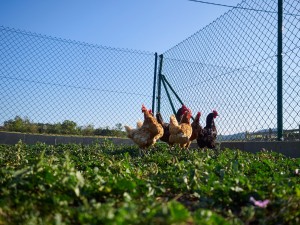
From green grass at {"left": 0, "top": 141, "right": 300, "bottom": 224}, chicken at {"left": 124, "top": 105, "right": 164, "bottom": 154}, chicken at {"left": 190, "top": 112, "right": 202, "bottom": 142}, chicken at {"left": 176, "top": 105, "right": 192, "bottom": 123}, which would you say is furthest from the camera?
chicken at {"left": 176, "top": 105, "right": 192, "bottom": 123}

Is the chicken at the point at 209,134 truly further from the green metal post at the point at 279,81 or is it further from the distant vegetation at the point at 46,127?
the distant vegetation at the point at 46,127

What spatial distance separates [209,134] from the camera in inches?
234

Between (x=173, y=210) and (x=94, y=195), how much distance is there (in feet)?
2.31

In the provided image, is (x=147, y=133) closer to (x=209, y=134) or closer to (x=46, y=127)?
(x=209, y=134)

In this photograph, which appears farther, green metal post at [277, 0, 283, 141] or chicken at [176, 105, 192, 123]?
chicken at [176, 105, 192, 123]

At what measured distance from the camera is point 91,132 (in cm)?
889

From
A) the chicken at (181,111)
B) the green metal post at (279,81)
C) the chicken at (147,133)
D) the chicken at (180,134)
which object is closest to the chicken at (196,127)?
the chicken at (180,134)

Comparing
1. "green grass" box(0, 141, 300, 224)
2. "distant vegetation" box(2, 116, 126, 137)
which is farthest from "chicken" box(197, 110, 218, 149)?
"green grass" box(0, 141, 300, 224)

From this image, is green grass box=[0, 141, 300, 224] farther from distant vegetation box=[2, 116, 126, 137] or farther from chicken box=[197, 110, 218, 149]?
distant vegetation box=[2, 116, 126, 137]

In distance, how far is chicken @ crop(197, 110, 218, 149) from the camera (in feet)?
19.4

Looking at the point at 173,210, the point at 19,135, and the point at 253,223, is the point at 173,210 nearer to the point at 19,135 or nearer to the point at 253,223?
the point at 253,223

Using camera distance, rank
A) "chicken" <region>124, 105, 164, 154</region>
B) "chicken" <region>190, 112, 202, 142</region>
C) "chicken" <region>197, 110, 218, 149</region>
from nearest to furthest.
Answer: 1. "chicken" <region>124, 105, 164, 154</region>
2. "chicken" <region>197, 110, 218, 149</region>
3. "chicken" <region>190, 112, 202, 142</region>

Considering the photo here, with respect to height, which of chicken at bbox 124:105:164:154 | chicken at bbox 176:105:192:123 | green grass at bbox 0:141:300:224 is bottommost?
green grass at bbox 0:141:300:224

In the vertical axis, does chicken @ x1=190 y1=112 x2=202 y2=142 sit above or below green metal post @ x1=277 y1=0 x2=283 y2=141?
below
